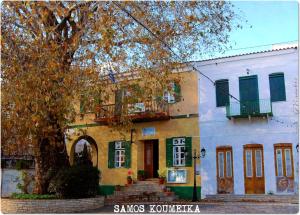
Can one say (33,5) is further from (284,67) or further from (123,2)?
(284,67)

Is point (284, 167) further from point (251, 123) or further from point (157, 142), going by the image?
point (157, 142)

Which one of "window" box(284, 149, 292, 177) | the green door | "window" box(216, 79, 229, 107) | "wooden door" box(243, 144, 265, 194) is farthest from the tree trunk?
"window" box(284, 149, 292, 177)

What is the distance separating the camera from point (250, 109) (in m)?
16.1

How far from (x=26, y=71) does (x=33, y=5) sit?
1.87m

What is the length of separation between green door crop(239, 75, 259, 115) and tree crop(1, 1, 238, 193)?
9.48ft

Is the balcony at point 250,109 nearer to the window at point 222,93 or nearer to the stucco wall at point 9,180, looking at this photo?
the window at point 222,93

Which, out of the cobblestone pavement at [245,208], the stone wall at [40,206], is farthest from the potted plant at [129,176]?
the stone wall at [40,206]

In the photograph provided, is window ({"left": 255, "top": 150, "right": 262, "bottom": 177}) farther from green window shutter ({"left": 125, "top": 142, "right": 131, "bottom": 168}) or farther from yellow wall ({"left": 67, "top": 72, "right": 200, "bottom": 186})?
green window shutter ({"left": 125, "top": 142, "right": 131, "bottom": 168})

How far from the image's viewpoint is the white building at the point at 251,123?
1558 centimetres

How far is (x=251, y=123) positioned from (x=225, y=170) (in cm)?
227

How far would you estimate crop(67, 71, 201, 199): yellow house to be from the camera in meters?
17.4

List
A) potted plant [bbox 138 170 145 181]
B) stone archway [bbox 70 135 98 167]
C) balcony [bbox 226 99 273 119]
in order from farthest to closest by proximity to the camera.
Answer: stone archway [bbox 70 135 98 167] < potted plant [bbox 138 170 145 181] < balcony [bbox 226 99 273 119]

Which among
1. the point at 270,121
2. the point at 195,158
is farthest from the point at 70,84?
the point at 270,121

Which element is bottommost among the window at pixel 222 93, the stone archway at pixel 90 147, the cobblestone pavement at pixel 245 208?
the cobblestone pavement at pixel 245 208
